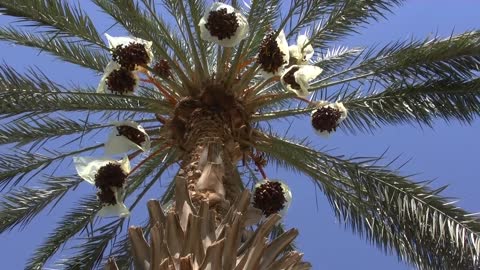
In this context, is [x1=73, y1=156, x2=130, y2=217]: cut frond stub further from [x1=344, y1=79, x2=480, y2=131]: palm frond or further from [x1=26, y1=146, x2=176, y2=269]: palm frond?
[x1=344, y1=79, x2=480, y2=131]: palm frond

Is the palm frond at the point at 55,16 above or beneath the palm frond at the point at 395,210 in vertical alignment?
above

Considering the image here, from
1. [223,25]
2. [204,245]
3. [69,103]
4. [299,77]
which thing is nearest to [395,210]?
[299,77]

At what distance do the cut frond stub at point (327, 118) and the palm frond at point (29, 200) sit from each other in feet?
10.4

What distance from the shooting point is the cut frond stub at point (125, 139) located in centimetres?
698

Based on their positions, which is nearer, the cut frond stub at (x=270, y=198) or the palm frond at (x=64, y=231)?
the cut frond stub at (x=270, y=198)

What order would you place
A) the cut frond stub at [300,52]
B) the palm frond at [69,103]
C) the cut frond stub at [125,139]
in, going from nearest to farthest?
1. the cut frond stub at [125,139]
2. the palm frond at [69,103]
3. the cut frond stub at [300,52]

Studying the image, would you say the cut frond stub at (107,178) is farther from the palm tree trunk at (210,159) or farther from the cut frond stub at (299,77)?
the cut frond stub at (299,77)

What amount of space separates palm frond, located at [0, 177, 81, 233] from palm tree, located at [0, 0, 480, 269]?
0.05ft

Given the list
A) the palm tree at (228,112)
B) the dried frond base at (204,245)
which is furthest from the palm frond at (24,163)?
the dried frond base at (204,245)

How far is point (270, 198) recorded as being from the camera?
23.0 ft

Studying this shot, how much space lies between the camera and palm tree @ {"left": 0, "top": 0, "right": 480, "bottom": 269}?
6.92m

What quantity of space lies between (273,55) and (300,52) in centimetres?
74

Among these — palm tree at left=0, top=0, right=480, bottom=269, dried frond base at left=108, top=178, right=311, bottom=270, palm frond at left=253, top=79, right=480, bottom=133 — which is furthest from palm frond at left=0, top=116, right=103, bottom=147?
dried frond base at left=108, top=178, right=311, bottom=270

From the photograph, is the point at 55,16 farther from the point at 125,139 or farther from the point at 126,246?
the point at 126,246
